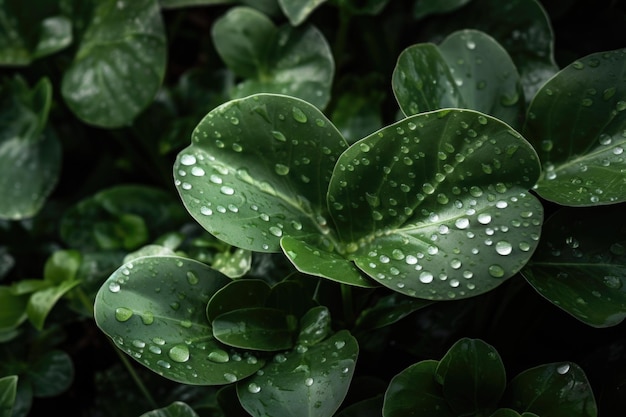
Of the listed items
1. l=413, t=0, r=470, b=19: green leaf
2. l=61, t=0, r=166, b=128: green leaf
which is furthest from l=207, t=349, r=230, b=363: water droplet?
l=413, t=0, r=470, b=19: green leaf

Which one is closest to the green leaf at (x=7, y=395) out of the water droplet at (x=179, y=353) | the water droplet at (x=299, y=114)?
the water droplet at (x=179, y=353)

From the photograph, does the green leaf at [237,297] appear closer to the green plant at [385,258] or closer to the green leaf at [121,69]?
the green plant at [385,258]

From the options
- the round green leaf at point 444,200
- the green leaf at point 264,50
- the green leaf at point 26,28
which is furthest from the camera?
the green leaf at point 26,28

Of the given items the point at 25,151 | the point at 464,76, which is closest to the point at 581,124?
the point at 464,76

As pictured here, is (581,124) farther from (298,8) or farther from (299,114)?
(298,8)

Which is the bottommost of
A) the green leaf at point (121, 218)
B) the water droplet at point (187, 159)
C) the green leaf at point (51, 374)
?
the green leaf at point (51, 374)

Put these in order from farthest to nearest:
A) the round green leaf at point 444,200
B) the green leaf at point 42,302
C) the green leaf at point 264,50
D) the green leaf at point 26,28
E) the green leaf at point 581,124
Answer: the green leaf at point 26,28
the green leaf at point 264,50
the green leaf at point 42,302
the green leaf at point 581,124
the round green leaf at point 444,200

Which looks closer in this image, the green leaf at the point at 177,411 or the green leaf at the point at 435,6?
the green leaf at the point at 177,411

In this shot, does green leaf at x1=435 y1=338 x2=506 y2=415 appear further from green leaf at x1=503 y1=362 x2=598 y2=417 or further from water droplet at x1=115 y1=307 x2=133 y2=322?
water droplet at x1=115 y1=307 x2=133 y2=322
